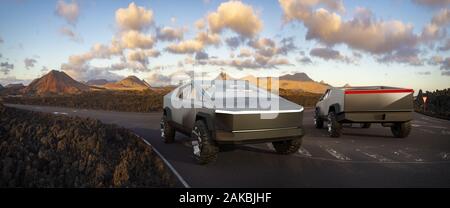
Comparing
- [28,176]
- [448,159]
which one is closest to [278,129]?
[448,159]

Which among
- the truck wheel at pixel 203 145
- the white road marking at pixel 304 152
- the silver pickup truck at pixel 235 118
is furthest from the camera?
the white road marking at pixel 304 152

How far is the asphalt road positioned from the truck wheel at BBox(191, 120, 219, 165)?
0.56ft

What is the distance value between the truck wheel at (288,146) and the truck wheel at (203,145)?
5.78 ft

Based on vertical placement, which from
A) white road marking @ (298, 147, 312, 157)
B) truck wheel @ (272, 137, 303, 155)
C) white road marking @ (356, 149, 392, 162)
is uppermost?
truck wheel @ (272, 137, 303, 155)

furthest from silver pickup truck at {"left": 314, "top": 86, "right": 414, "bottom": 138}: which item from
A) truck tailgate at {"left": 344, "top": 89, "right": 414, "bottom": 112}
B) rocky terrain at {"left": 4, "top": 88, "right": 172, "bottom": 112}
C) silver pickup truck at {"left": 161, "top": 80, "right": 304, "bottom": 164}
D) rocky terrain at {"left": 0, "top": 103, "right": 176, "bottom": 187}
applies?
rocky terrain at {"left": 4, "top": 88, "right": 172, "bottom": 112}

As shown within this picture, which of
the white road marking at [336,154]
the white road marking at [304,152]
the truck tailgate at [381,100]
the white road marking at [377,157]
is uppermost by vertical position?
the truck tailgate at [381,100]

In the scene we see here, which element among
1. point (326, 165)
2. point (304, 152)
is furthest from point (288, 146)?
point (326, 165)

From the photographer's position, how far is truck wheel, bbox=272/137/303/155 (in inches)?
261

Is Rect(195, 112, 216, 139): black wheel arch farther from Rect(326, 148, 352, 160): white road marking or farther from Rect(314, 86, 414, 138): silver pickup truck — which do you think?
Rect(314, 86, 414, 138): silver pickup truck

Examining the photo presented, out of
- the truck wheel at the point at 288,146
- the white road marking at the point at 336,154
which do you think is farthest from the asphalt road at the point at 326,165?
the truck wheel at the point at 288,146

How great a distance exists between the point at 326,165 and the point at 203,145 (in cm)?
246

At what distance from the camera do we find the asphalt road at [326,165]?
16.4 feet

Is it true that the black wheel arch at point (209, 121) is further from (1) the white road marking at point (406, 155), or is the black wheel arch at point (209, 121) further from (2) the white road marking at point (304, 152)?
(1) the white road marking at point (406, 155)

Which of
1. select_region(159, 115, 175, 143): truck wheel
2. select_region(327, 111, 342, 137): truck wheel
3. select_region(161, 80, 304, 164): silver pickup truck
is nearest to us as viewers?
select_region(161, 80, 304, 164): silver pickup truck
